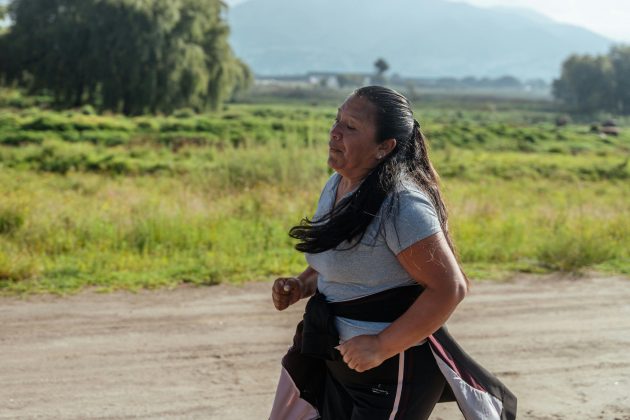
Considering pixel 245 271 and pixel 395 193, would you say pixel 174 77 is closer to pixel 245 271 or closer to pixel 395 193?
pixel 245 271

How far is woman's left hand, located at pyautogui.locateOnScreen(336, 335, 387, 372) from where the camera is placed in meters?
2.28

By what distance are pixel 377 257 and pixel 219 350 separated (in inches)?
140

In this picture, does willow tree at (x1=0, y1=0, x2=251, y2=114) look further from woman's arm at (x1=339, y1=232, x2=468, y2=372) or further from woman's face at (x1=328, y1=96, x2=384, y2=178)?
woman's arm at (x1=339, y1=232, x2=468, y2=372)

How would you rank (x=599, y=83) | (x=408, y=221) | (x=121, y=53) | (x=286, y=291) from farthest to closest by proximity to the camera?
(x=599, y=83) < (x=121, y=53) < (x=286, y=291) < (x=408, y=221)

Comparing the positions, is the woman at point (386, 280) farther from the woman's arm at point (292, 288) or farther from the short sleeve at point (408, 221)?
the woman's arm at point (292, 288)

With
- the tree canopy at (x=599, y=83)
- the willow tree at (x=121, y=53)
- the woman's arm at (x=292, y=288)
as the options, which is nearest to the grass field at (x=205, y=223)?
the woman's arm at (x=292, y=288)

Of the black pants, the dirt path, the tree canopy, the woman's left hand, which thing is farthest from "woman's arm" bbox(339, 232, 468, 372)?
the tree canopy

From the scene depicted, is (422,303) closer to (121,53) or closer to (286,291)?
(286,291)

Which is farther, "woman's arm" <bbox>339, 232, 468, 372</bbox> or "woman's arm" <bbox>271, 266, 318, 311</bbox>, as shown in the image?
"woman's arm" <bbox>271, 266, 318, 311</bbox>

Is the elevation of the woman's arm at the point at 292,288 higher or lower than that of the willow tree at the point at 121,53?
lower

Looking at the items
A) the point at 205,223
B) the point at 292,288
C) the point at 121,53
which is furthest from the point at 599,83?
the point at 292,288

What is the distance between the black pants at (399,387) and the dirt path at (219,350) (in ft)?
7.17

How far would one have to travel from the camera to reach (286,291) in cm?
270

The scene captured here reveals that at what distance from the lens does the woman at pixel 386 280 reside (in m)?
2.26
